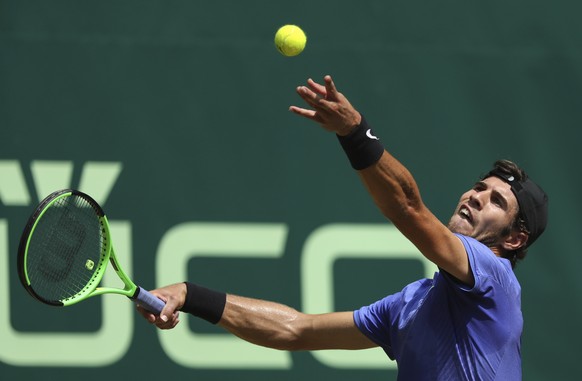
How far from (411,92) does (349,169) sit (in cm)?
46

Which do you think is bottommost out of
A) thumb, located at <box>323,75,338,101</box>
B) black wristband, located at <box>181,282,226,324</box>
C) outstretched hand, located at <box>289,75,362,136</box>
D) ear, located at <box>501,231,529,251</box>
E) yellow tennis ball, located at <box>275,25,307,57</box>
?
black wristband, located at <box>181,282,226,324</box>

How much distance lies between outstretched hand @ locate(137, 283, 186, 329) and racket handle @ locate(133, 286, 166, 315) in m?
0.02

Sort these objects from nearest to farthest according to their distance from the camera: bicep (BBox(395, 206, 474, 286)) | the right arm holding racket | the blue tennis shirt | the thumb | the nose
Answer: the thumb, bicep (BBox(395, 206, 474, 286)), the blue tennis shirt, the nose, the right arm holding racket

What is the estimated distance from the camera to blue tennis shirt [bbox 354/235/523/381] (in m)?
4.02

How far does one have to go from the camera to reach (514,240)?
14.4 feet

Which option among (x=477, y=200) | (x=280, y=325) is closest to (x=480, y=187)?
(x=477, y=200)

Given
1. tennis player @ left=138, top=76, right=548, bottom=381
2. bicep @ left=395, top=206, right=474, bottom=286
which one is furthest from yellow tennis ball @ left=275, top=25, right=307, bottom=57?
bicep @ left=395, top=206, right=474, bottom=286

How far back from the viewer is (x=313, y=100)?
11.8 feet

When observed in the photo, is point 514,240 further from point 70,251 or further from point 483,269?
point 70,251

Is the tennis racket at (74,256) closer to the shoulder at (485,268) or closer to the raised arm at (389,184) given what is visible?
the raised arm at (389,184)

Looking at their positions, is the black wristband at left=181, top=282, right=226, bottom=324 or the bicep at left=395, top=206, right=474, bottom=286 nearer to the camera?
the bicep at left=395, top=206, right=474, bottom=286

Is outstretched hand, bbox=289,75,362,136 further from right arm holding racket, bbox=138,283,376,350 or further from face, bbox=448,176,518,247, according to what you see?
right arm holding racket, bbox=138,283,376,350

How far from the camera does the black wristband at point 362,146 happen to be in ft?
12.3

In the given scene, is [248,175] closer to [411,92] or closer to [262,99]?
[262,99]
